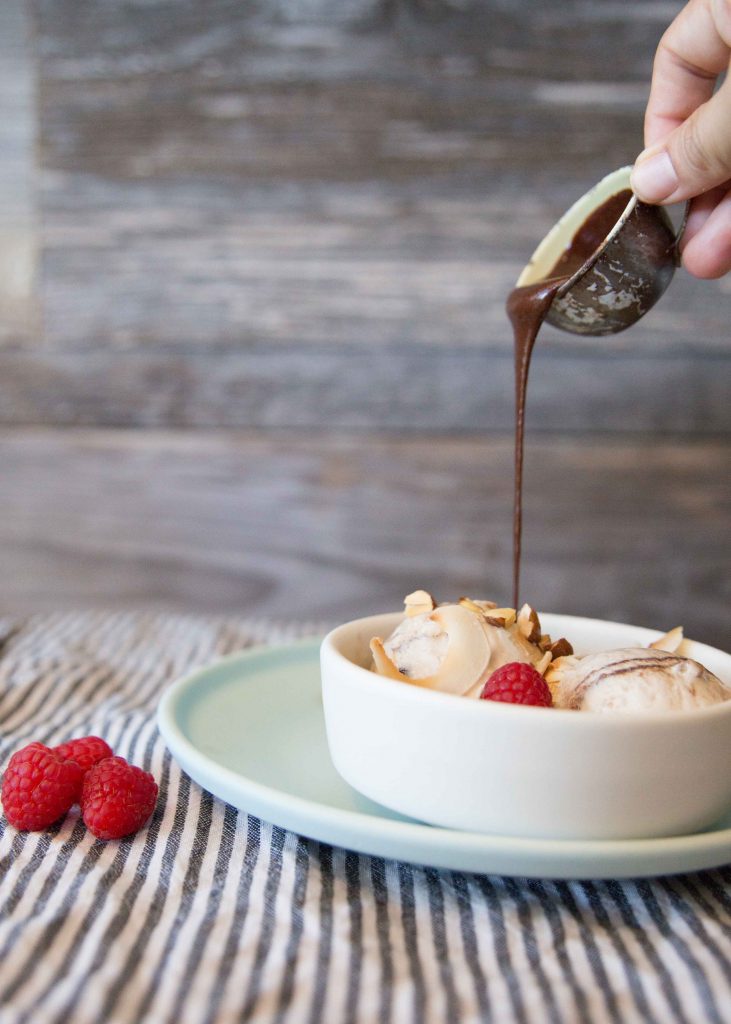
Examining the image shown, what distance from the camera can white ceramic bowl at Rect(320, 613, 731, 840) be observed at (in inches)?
25.8

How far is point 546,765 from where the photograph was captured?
659 millimetres

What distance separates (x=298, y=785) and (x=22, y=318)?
4.74 ft

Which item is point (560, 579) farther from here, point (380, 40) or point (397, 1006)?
point (397, 1006)

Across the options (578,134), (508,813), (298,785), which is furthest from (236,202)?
(508,813)

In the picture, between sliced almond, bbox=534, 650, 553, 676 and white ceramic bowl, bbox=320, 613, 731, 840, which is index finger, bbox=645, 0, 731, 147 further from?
white ceramic bowl, bbox=320, 613, 731, 840

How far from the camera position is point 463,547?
1966 mm

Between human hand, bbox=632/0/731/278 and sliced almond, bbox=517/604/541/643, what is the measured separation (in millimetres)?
415

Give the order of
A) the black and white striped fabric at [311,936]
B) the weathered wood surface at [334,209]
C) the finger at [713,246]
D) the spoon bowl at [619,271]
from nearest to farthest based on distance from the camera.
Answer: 1. the black and white striped fabric at [311,936]
2. the spoon bowl at [619,271]
3. the finger at [713,246]
4. the weathered wood surface at [334,209]

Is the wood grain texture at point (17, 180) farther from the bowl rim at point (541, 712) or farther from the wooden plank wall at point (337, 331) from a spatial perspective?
the bowl rim at point (541, 712)

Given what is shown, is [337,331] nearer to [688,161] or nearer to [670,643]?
[688,161]

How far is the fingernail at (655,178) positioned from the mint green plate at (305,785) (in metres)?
0.57

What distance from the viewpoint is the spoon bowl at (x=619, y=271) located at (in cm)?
96

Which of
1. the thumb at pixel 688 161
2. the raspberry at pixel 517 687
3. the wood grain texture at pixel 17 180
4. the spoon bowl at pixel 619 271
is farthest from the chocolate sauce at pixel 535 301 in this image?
the wood grain texture at pixel 17 180

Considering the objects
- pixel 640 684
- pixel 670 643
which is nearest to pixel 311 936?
pixel 640 684
